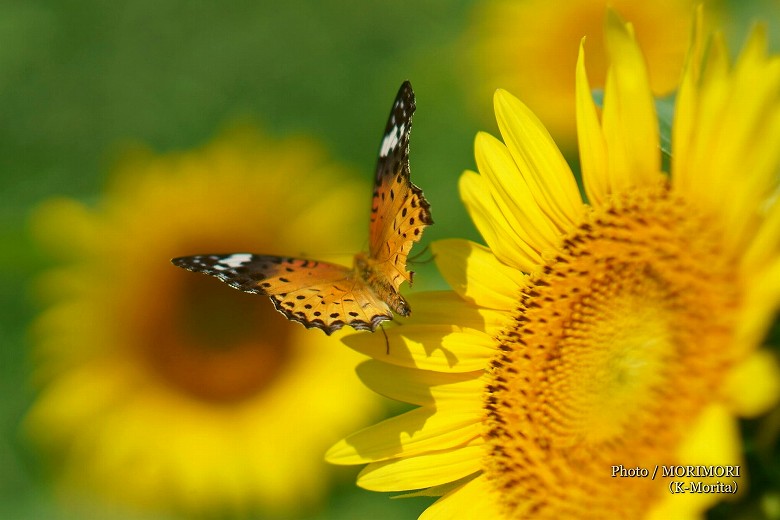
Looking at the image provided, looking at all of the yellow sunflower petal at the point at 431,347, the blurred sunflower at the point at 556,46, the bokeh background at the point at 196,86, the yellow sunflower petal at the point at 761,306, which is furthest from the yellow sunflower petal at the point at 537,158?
the bokeh background at the point at 196,86

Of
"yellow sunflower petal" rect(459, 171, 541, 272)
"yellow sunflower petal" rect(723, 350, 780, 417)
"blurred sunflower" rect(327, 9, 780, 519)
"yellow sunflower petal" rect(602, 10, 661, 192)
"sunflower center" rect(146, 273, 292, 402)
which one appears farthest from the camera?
"sunflower center" rect(146, 273, 292, 402)

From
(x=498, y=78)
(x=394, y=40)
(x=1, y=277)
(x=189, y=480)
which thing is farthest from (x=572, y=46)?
(x=1, y=277)

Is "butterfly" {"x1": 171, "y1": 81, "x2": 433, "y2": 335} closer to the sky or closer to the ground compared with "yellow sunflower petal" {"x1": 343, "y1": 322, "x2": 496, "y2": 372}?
closer to the sky

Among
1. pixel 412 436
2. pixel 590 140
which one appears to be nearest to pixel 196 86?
pixel 412 436

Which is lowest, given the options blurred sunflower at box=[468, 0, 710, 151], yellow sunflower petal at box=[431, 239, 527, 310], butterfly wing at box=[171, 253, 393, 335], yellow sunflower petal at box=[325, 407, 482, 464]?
yellow sunflower petal at box=[325, 407, 482, 464]

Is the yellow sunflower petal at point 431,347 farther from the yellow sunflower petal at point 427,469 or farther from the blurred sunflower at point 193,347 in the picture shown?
the blurred sunflower at point 193,347

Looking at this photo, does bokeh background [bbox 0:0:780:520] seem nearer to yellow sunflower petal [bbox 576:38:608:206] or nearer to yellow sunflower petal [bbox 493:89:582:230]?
yellow sunflower petal [bbox 493:89:582:230]

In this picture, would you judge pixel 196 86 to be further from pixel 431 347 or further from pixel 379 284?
pixel 431 347

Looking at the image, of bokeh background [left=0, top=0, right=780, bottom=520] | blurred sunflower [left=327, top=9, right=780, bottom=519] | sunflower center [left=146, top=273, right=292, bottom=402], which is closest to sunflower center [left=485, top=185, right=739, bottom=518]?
blurred sunflower [left=327, top=9, right=780, bottom=519]
